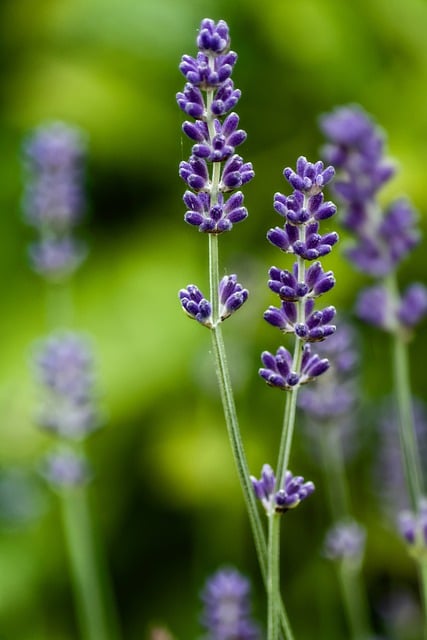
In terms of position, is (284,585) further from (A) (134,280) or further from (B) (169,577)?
(A) (134,280)

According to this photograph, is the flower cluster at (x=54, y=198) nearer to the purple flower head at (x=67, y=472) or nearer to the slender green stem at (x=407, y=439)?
the purple flower head at (x=67, y=472)

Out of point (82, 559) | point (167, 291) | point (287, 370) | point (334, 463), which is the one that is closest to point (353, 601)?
point (334, 463)

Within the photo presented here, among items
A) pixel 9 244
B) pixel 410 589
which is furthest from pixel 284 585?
pixel 9 244

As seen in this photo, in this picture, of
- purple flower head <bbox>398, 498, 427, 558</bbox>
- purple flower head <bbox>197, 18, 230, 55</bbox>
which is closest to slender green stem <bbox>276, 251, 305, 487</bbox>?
purple flower head <bbox>197, 18, 230, 55</bbox>

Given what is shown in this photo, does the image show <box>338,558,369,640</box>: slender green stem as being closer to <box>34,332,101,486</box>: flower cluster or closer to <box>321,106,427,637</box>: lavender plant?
<box>321,106,427,637</box>: lavender plant

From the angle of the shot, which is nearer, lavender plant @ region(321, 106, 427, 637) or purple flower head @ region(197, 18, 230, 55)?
purple flower head @ region(197, 18, 230, 55)

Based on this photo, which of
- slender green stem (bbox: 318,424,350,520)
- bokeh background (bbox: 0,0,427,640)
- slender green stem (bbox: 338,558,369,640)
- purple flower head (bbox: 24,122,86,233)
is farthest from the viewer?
bokeh background (bbox: 0,0,427,640)
